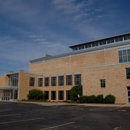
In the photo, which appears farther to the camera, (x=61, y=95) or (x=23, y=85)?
(x=23, y=85)

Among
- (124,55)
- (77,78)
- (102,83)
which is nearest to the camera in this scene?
(102,83)

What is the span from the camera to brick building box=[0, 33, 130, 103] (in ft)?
101

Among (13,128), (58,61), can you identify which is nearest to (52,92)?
(58,61)

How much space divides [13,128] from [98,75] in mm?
25751

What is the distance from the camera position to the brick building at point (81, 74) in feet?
101

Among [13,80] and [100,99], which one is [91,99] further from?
[13,80]

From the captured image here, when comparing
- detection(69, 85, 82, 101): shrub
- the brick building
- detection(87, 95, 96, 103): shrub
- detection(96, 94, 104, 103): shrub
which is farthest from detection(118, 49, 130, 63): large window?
detection(87, 95, 96, 103): shrub

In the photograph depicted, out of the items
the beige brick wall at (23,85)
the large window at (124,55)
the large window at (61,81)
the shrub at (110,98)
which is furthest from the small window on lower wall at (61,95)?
the large window at (124,55)

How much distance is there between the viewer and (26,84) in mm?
47281

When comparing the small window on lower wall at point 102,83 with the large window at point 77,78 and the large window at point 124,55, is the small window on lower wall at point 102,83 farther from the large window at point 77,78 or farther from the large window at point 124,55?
the large window at point 77,78

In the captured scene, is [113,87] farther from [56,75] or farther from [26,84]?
[26,84]

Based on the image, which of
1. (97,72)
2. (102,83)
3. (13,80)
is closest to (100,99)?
(102,83)

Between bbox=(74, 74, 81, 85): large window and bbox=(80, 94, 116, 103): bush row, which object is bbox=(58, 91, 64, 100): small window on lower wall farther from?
bbox=(80, 94, 116, 103): bush row

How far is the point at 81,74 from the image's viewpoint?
42031 mm
